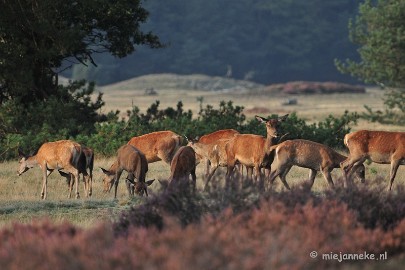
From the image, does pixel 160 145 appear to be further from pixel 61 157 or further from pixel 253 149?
pixel 253 149

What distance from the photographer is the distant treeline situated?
160 meters

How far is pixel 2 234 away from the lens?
895 cm

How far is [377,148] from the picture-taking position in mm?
19578

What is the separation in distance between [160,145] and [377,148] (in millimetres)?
5061

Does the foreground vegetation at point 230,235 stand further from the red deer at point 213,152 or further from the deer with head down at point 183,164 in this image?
the red deer at point 213,152

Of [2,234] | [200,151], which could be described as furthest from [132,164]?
[2,234]

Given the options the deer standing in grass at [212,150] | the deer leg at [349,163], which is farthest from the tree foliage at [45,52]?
the deer leg at [349,163]

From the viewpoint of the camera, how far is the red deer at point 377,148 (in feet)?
63.5

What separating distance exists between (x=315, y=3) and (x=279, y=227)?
176451 mm

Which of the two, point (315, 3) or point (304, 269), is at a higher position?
point (315, 3)

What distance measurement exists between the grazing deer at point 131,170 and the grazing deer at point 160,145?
1884 millimetres

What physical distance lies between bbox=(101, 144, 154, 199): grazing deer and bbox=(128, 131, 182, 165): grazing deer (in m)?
1.88

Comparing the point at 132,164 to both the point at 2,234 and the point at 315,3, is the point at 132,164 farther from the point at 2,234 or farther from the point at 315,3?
the point at 315,3

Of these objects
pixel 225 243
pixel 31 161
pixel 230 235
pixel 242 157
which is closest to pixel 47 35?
pixel 31 161
